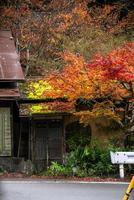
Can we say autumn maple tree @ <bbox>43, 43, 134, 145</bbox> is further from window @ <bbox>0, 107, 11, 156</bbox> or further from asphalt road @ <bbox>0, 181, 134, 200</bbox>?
asphalt road @ <bbox>0, 181, 134, 200</bbox>

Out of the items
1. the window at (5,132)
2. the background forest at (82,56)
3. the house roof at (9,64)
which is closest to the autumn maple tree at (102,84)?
the background forest at (82,56)

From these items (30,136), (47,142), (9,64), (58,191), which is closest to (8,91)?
(9,64)

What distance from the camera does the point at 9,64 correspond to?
1176 cm

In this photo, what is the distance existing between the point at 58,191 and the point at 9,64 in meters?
4.24

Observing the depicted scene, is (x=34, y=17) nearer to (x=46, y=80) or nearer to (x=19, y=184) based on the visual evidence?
(x=46, y=80)

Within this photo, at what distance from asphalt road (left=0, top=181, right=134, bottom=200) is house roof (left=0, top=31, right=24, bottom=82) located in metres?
3.35

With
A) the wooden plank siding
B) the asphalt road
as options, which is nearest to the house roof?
the asphalt road

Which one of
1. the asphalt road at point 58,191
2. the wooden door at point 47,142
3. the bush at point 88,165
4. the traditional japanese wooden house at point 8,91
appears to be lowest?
the asphalt road at point 58,191

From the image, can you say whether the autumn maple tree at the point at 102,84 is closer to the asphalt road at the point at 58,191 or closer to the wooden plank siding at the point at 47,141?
the wooden plank siding at the point at 47,141

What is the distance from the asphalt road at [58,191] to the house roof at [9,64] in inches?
132

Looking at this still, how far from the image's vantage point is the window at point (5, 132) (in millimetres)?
20766

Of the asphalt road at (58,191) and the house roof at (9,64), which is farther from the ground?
the house roof at (9,64)

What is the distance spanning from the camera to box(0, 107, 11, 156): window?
20.8 meters

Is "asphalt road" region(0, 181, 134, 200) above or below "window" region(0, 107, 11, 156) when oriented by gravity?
below
